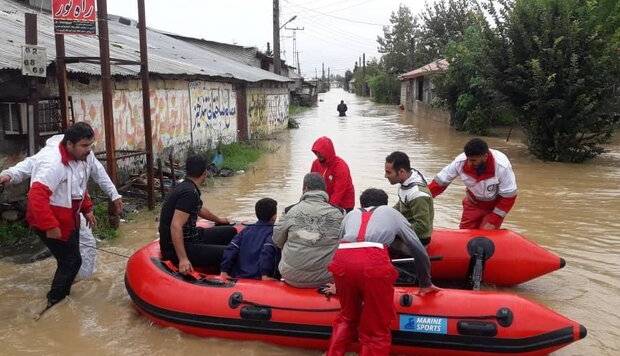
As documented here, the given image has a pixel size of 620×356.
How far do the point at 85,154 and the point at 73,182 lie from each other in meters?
0.29

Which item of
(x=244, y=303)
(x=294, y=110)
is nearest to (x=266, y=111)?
(x=244, y=303)

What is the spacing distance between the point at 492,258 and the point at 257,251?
7.53 ft

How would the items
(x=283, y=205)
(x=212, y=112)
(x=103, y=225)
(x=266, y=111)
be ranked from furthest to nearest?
(x=266, y=111) < (x=212, y=112) < (x=283, y=205) < (x=103, y=225)

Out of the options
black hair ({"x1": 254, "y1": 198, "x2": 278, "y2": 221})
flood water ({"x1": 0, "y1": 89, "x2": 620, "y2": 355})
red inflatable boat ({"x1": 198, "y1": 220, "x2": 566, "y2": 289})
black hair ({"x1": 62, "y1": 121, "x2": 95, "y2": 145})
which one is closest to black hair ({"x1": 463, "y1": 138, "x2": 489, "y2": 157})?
red inflatable boat ({"x1": 198, "y1": 220, "x2": 566, "y2": 289})

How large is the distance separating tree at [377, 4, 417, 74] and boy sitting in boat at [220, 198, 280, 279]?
49688 millimetres

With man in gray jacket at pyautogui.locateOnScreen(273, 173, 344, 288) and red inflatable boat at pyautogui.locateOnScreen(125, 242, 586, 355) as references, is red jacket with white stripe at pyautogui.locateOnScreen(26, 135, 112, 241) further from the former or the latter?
man in gray jacket at pyautogui.locateOnScreen(273, 173, 344, 288)

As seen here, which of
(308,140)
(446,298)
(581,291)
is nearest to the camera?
(446,298)

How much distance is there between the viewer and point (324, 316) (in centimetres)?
439

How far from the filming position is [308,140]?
20.9m

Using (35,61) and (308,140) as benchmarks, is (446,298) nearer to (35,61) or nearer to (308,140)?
(35,61)

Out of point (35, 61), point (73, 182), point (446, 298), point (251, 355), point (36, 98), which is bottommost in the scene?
point (251, 355)

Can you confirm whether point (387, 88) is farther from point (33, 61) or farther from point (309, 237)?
point (309, 237)

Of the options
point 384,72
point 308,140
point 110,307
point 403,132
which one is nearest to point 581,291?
point 110,307

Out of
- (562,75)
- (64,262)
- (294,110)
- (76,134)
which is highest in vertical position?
(562,75)
